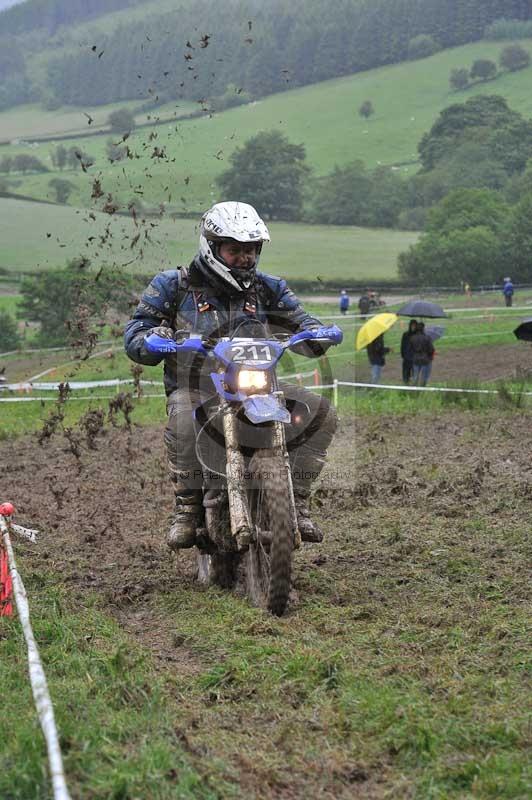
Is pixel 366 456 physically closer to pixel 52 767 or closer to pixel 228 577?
pixel 228 577

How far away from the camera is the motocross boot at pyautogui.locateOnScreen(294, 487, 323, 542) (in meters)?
7.70

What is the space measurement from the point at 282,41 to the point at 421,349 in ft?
265

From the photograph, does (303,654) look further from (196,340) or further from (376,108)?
(376,108)

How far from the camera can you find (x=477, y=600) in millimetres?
7469

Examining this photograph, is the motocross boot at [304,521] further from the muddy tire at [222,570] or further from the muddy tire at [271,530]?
the muddy tire at [222,570]

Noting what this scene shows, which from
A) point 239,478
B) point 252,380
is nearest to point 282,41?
point 252,380

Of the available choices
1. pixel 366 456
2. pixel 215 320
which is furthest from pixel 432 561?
pixel 366 456

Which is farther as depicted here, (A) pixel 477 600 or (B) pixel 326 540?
(B) pixel 326 540

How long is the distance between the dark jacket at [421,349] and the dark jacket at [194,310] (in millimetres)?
16916

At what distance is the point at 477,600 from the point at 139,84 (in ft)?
249

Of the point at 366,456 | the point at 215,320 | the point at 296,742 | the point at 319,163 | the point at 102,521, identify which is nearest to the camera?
the point at 296,742

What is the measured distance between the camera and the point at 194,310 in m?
8.19

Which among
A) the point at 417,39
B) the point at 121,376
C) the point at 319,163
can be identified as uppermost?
the point at 417,39

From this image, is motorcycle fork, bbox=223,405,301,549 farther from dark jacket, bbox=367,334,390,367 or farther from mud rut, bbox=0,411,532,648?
dark jacket, bbox=367,334,390,367
